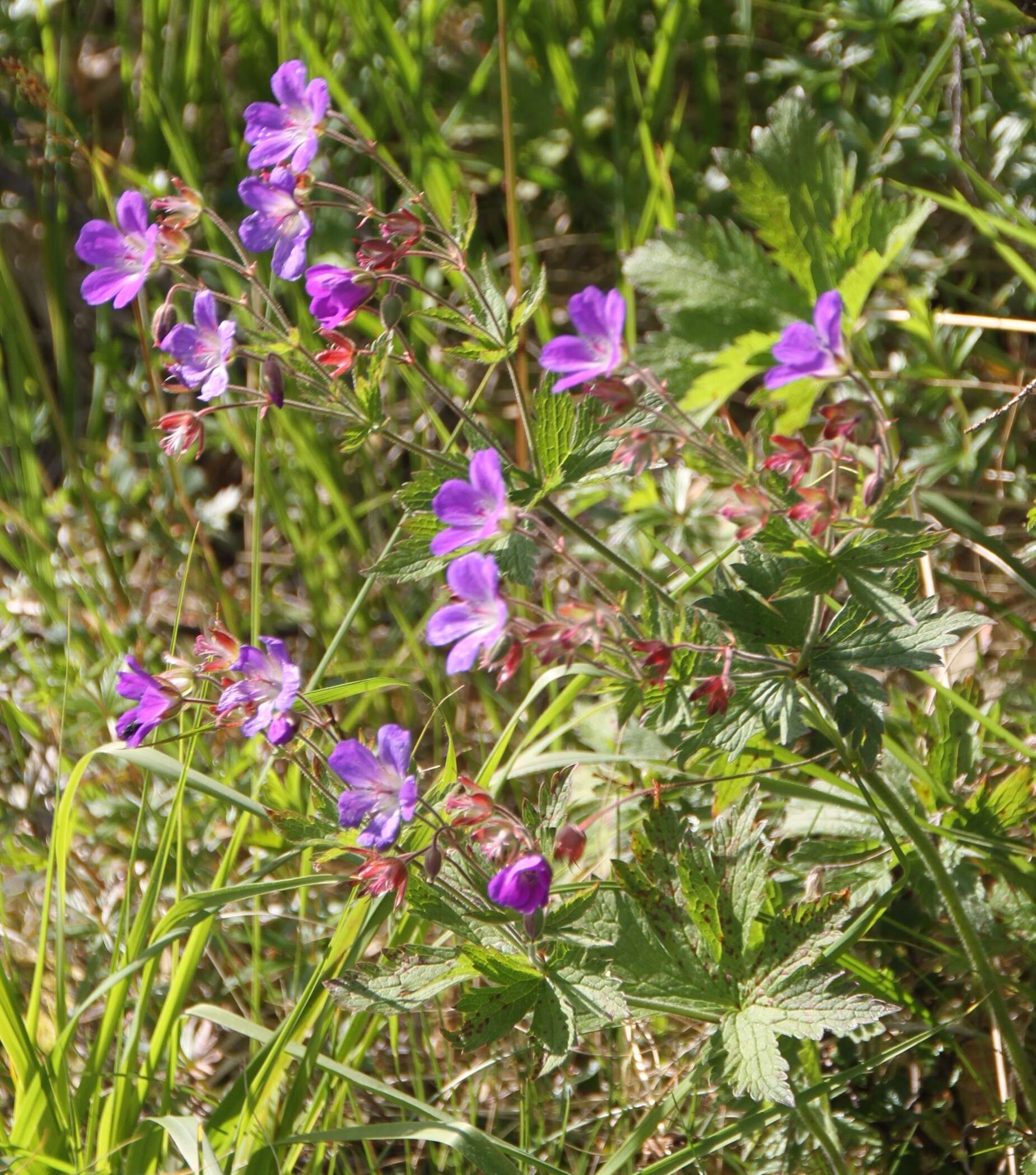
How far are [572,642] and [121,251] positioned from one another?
0.84 metres

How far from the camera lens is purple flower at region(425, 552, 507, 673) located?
1.24 meters

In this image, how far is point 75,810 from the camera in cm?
233

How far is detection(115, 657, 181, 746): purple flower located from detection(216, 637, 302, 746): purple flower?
0.31ft

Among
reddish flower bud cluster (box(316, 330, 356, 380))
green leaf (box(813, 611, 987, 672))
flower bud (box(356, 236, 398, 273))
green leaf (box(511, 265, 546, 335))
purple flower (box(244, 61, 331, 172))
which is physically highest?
purple flower (box(244, 61, 331, 172))

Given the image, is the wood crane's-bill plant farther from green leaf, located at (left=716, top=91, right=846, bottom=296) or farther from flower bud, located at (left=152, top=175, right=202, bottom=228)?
green leaf, located at (left=716, top=91, right=846, bottom=296)

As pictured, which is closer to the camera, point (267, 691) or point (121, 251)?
point (267, 691)

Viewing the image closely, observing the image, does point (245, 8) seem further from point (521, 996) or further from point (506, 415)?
point (521, 996)

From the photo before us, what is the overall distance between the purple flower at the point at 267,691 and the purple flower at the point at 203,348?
32 centimetres

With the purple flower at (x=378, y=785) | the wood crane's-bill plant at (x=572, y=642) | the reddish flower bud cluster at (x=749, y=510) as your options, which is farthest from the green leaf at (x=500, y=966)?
the reddish flower bud cluster at (x=749, y=510)

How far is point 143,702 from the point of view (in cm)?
154

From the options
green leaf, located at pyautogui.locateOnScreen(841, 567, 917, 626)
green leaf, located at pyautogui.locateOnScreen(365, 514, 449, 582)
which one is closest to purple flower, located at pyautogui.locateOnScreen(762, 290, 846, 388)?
green leaf, located at pyautogui.locateOnScreen(841, 567, 917, 626)

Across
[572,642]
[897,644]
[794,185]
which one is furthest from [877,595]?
[794,185]

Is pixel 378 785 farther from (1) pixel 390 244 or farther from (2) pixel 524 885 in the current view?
(1) pixel 390 244

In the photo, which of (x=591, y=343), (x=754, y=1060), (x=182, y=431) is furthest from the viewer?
(x=182, y=431)
